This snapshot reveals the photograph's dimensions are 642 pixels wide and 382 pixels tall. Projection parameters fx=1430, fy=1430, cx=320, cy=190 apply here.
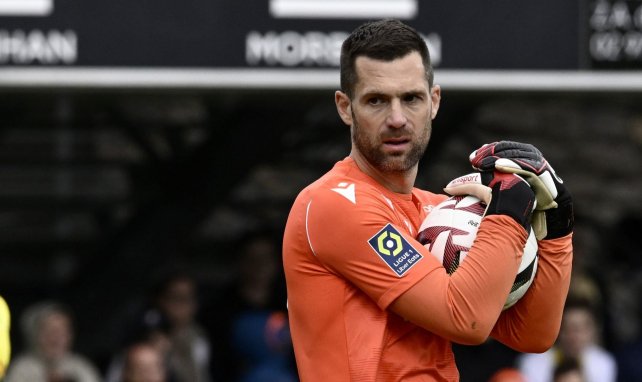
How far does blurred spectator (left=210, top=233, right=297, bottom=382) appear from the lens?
762cm

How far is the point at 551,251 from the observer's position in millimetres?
3607

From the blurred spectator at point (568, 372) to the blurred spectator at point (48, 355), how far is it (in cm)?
246

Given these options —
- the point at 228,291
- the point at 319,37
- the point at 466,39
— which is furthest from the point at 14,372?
the point at 466,39

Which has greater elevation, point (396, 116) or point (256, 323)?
point (396, 116)

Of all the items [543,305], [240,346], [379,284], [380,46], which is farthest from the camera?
[240,346]

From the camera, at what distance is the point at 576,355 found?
298 inches

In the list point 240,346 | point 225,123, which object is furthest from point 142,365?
point 225,123

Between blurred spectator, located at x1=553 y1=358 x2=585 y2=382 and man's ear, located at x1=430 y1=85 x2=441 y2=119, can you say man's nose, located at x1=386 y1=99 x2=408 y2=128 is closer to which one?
man's ear, located at x1=430 y1=85 x2=441 y2=119

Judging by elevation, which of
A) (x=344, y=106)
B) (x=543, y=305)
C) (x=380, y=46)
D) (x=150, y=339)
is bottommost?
(x=150, y=339)

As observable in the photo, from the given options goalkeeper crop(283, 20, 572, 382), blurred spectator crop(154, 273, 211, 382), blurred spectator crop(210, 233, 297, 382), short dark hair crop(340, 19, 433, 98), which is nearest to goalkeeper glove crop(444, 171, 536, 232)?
goalkeeper crop(283, 20, 572, 382)

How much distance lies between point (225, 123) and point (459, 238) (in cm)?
567

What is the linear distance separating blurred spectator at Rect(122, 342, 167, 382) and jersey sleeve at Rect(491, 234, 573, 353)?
395 centimetres

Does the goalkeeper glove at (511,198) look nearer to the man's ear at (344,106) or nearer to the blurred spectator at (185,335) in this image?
the man's ear at (344,106)

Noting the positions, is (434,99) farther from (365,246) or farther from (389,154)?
(365,246)
